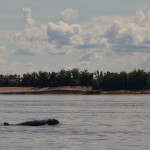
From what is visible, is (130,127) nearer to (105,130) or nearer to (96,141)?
(105,130)

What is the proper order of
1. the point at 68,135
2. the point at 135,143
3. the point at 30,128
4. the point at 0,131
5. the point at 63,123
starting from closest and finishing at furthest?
the point at 135,143
the point at 68,135
the point at 0,131
the point at 30,128
the point at 63,123

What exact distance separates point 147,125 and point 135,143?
12.6m

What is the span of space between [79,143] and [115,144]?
6.86 feet

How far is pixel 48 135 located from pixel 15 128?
5.75m

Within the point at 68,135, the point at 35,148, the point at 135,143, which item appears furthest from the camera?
the point at 68,135

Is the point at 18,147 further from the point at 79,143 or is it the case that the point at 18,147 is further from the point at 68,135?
the point at 68,135

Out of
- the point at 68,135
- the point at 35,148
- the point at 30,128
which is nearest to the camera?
the point at 35,148

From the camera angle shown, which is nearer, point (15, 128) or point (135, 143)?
point (135, 143)

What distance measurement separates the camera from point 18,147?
1261 inches

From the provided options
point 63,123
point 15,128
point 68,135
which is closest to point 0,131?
point 15,128

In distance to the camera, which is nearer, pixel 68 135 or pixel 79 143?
pixel 79 143

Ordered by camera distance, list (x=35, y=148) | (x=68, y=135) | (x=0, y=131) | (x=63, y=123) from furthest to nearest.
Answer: (x=63, y=123) → (x=0, y=131) → (x=68, y=135) → (x=35, y=148)

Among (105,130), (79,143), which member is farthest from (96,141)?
(105,130)

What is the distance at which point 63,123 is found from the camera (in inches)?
1966
